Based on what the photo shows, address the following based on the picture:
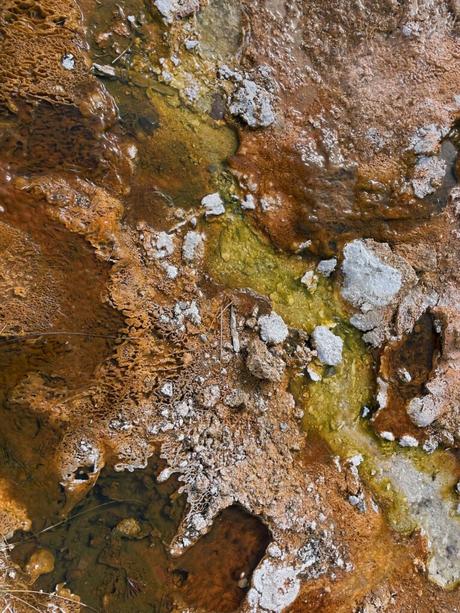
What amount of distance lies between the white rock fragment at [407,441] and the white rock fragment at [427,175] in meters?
2.42

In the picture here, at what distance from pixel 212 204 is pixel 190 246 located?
1.46 ft

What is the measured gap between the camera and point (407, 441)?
4797 mm

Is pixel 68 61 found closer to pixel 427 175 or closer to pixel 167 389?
pixel 167 389

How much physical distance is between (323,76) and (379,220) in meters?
1.47

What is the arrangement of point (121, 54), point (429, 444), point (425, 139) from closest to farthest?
point (121, 54)
point (425, 139)
point (429, 444)

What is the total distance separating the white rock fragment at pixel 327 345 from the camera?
15.1 ft

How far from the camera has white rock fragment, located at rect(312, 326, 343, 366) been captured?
15.1 ft

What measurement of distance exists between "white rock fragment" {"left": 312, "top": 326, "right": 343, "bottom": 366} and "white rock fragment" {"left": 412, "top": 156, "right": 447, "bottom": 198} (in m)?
1.63

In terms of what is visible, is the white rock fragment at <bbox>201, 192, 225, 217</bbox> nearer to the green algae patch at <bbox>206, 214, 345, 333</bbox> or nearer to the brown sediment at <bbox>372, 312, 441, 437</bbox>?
the green algae patch at <bbox>206, 214, 345, 333</bbox>

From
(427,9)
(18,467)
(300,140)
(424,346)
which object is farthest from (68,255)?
(427,9)

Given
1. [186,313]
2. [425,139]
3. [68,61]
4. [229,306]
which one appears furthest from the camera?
[425,139]

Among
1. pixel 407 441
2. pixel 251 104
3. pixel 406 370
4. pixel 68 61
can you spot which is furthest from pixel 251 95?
pixel 407 441

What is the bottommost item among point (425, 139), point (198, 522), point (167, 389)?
point (198, 522)

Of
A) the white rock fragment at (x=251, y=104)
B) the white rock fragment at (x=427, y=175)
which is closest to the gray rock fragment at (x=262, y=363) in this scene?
the white rock fragment at (x=251, y=104)
